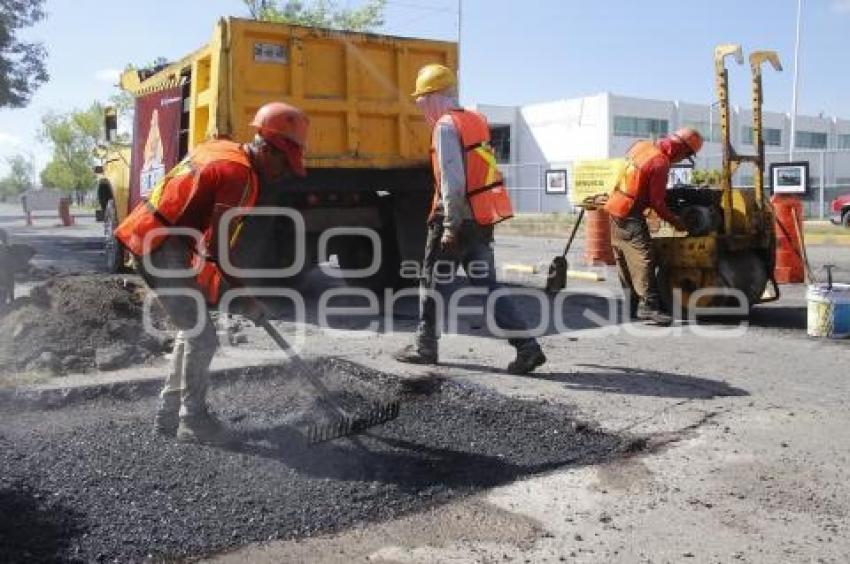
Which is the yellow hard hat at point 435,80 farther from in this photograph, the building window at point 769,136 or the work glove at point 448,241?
the building window at point 769,136

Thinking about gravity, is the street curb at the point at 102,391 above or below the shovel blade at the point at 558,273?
below

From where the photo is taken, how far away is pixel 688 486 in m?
3.73

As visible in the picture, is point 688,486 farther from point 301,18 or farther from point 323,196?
point 301,18

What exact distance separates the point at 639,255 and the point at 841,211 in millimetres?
15626

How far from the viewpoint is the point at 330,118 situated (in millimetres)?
8336

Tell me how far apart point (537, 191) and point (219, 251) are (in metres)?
33.0

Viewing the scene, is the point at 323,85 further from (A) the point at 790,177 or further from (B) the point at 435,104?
(A) the point at 790,177

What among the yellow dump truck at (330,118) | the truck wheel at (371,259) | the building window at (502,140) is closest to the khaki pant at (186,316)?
the yellow dump truck at (330,118)

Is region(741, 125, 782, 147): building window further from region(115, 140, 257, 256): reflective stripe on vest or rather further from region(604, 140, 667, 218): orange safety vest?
region(115, 140, 257, 256): reflective stripe on vest

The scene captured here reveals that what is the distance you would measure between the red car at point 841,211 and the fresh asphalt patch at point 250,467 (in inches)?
725

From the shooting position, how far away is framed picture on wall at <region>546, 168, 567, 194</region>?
2680 centimetres

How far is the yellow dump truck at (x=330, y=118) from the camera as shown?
25.7 ft

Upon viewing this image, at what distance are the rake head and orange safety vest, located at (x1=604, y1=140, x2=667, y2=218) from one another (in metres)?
3.98

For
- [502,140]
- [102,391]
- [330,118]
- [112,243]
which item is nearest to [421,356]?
[102,391]
